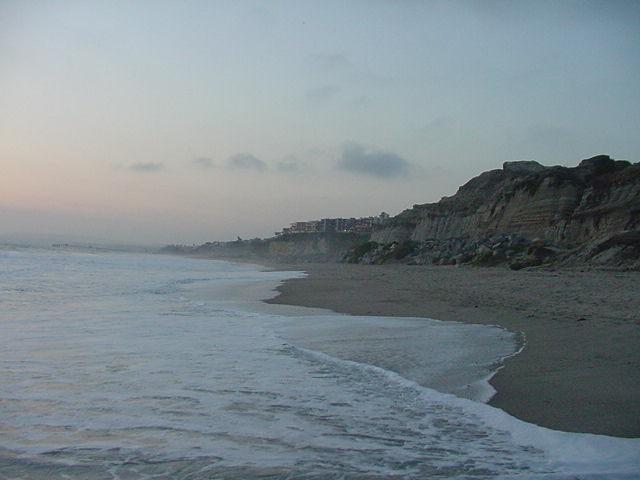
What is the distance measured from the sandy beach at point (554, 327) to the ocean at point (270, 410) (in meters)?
0.29

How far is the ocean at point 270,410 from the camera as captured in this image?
10.1 ft

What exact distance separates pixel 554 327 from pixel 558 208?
2607 cm

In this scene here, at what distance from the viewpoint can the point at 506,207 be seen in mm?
36562

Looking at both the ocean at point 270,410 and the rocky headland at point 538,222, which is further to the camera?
the rocky headland at point 538,222

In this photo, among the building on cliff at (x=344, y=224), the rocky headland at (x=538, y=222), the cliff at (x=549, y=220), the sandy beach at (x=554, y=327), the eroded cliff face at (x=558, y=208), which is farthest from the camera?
the building on cliff at (x=344, y=224)

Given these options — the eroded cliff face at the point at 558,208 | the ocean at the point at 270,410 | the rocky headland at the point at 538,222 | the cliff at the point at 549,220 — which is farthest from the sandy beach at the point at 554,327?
the eroded cliff face at the point at 558,208

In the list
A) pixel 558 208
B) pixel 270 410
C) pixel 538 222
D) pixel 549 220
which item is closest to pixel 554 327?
pixel 270 410

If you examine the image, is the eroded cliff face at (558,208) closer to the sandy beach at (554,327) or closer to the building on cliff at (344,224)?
the sandy beach at (554,327)

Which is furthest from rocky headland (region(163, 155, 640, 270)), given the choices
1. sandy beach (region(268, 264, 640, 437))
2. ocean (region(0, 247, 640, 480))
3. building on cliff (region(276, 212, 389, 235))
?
building on cliff (region(276, 212, 389, 235))

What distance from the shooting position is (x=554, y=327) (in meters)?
7.89

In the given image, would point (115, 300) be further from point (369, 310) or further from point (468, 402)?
point (468, 402)

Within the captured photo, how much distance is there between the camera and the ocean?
3.08 meters

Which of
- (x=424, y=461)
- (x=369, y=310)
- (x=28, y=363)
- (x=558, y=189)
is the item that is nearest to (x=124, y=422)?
(x=424, y=461)

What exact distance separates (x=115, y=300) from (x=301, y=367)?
28.3 ft
